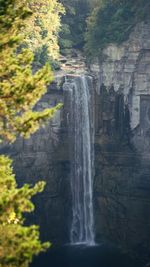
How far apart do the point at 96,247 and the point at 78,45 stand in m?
20.7

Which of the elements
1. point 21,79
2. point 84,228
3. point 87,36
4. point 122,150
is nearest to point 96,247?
point 84,228

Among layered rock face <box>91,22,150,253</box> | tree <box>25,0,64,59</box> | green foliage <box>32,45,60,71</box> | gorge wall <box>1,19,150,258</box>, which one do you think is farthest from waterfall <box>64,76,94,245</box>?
tree <box>25,0,64,59</box>

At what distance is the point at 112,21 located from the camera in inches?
1833

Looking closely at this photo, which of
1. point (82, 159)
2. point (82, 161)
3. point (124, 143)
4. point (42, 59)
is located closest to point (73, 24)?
point (42, 59)

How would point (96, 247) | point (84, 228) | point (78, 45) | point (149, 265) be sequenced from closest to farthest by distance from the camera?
point (149, 265) < point (96, 247) < point (84, 228) < point (78, 45)

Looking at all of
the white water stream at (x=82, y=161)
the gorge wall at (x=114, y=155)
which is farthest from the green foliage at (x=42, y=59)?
the white water stream at (x=82, y=161)

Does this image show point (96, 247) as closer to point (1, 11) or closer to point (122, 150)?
point (122, 150)

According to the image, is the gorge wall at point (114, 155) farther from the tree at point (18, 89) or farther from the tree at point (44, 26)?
the tree at point (18, 89)

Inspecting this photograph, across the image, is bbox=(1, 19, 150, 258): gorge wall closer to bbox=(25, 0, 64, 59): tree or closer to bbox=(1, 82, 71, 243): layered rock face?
bbox=(1, 82, 71, 243): layered rock face

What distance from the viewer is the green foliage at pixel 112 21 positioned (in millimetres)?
45125

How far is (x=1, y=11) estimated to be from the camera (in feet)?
48.1

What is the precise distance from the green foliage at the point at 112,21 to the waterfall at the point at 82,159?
345cm

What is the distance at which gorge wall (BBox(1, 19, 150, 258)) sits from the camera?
4444cm

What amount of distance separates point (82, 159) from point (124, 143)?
3866 millimetres
